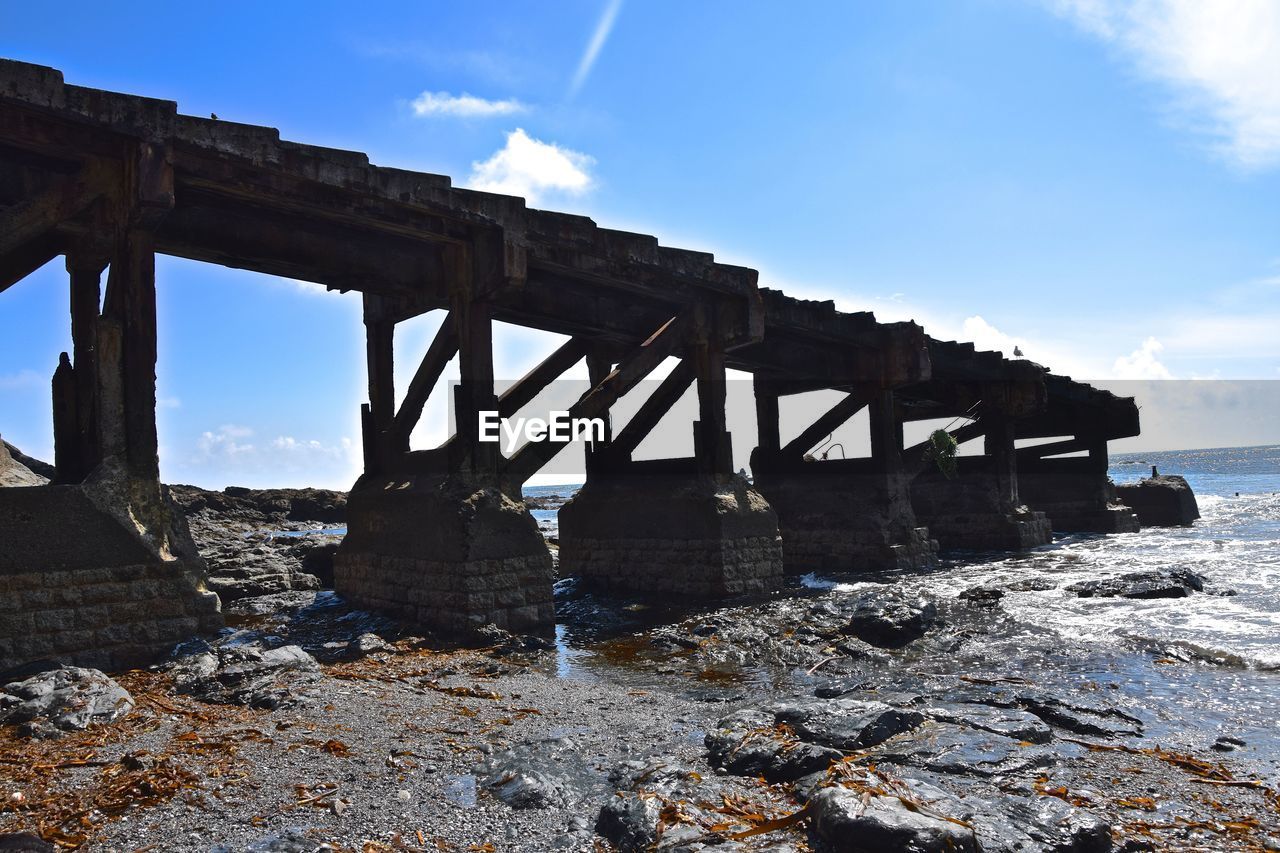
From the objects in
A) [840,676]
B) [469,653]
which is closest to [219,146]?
[469,653]

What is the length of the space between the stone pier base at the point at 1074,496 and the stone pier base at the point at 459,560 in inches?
710

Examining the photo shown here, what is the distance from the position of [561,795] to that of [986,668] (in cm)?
467

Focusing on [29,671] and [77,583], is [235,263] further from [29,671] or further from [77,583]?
[29,671]

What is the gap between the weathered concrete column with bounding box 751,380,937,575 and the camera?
49.1 ft

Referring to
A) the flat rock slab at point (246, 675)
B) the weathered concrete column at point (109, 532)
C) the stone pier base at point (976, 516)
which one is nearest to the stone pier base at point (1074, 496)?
the stone pier base at point (976, 516)

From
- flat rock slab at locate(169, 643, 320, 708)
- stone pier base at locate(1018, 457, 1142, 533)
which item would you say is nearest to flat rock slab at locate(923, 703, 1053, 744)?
flat rock slab at locate(169, 643, 320, 708)

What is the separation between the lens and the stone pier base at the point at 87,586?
6395 millimetres

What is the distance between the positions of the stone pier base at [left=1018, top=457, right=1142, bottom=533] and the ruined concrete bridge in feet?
26.9

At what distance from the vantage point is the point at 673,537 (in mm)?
11930

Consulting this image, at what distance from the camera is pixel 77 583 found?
6629mm

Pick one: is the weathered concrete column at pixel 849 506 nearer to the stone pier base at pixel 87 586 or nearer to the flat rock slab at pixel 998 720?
the flat rock slab at pixel 998 720

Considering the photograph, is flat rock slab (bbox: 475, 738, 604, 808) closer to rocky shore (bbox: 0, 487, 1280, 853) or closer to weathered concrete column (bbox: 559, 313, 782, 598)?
rocky shore (bbox: 0, 487, 1280, 853)

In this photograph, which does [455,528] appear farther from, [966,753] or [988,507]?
[988,507]

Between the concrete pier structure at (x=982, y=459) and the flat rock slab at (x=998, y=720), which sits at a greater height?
the concrete pier structure at (x=982, y=459)
